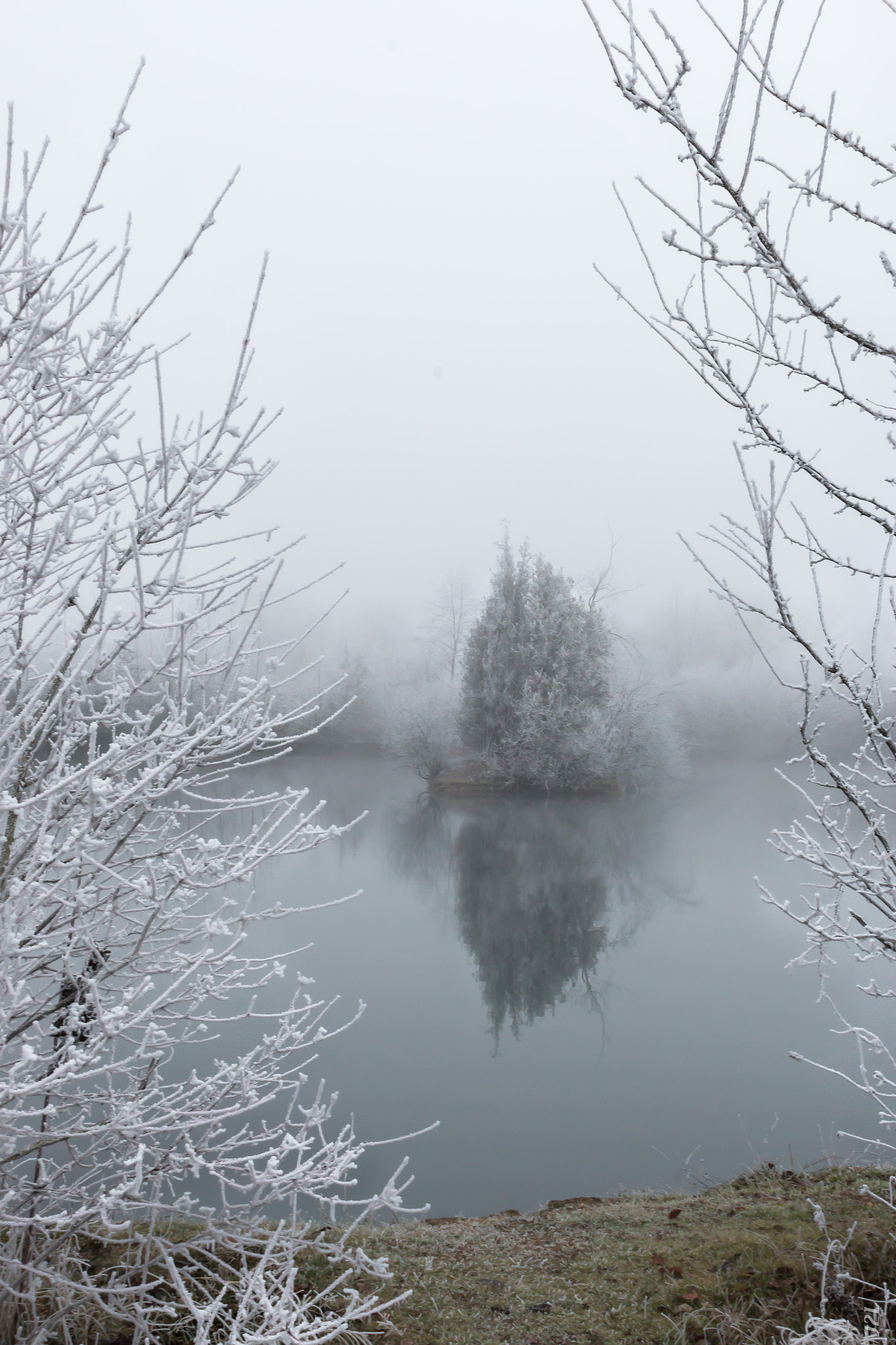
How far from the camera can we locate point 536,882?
47.3ft

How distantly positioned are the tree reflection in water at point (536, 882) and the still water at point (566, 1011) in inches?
2.2

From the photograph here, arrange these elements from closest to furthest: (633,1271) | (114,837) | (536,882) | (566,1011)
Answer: (114,837) → (633,1271) → (566,1011) → (536,882)

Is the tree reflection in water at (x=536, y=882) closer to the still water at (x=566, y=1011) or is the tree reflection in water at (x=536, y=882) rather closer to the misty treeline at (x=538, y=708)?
the still water at (x=566, y=1011)

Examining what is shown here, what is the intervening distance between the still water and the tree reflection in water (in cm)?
6

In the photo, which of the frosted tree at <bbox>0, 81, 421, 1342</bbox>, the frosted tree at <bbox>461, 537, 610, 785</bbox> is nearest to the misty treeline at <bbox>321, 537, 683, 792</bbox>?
the frosted tree at <bbox>461, 537, 610, 785</bbox>

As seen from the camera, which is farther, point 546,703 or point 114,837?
point 546,703

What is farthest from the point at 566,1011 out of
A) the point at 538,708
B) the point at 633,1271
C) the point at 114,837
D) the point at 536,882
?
the point at 538,708

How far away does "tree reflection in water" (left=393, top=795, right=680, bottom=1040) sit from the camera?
9984 millimetres

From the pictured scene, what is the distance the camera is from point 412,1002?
8961mm

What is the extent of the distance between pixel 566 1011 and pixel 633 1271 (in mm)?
5851

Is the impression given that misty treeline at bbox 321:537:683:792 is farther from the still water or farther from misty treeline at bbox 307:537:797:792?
the still water

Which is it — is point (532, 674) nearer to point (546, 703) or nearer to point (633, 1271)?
point (546, 703)

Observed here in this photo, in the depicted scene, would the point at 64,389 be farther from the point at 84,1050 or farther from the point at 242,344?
the point at 84,1050

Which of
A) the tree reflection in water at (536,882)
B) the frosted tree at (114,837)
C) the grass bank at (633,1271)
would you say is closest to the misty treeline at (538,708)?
the tree reflection in water at (536,882)
